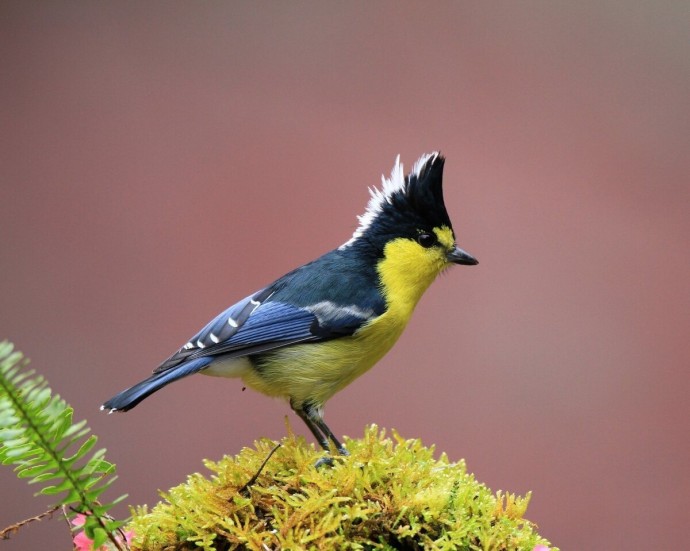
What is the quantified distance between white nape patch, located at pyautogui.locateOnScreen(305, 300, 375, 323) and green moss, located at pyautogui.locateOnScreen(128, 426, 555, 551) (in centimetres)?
48

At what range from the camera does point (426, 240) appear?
2.14 m

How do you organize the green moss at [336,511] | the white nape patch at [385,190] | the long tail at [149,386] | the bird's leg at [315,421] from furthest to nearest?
1. the white nape patch at [385,190]
2. the bird's leg at [315,421]
3. the long tail at [149,386]
4. the green moss at [336,511]

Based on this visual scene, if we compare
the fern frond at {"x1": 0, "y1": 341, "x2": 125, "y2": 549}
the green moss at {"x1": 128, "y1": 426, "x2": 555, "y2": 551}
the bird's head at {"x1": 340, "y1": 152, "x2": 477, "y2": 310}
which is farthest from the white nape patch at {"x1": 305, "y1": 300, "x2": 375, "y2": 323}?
the fern frond at {"x1": 0, "y1": 341, "x2": 125, "y2": 549}

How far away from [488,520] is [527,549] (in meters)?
0.09

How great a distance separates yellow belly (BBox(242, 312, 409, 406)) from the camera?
1.96 m

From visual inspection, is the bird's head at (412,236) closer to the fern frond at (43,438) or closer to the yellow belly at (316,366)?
the yellow belly at (316,366)

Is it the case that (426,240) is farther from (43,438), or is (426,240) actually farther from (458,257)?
(43,438)

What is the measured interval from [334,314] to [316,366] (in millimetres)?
146

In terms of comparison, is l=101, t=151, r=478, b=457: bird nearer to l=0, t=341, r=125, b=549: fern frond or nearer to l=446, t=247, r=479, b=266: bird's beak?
l=446, t=247, r=479, b=266: bird's beak

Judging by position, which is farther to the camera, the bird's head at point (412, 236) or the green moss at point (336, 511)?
the bird's head at point (412, 236)

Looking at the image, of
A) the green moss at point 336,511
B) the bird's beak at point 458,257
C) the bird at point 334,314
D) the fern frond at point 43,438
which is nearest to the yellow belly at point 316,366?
the bird at point 334,314

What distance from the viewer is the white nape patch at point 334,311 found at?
1.99 meters

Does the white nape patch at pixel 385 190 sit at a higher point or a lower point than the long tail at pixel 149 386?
higher

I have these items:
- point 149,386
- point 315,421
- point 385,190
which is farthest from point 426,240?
point 149,386
